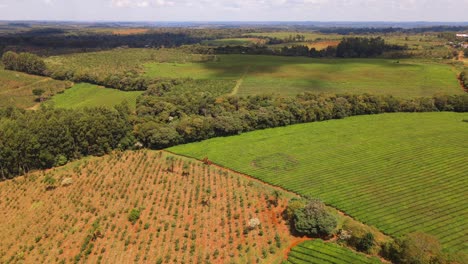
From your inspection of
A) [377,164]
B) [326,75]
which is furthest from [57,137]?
[326,75]

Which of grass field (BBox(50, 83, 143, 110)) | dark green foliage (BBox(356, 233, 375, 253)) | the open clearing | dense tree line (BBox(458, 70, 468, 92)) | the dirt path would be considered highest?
Result: dense tree line (BBox(458, 70, 468, 92))

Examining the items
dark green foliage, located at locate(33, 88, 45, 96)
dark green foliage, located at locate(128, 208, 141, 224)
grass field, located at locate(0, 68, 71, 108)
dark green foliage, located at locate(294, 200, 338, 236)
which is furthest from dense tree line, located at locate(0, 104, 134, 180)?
dark green foliage, located at locate(294, 200, 338, 236)

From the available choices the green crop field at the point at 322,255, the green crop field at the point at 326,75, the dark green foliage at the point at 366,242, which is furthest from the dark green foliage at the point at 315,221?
the green crop field at the point at 326,75

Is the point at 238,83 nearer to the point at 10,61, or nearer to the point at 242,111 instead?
the point at 242,111

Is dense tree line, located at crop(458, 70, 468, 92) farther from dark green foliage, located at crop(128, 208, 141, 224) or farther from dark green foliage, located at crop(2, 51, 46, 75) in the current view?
dark green foliage, located at crop(2, 51, 46, 75)

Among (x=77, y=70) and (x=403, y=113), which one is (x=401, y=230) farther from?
(x=77, y=70)

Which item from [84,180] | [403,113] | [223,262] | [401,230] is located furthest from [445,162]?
[84,180]
